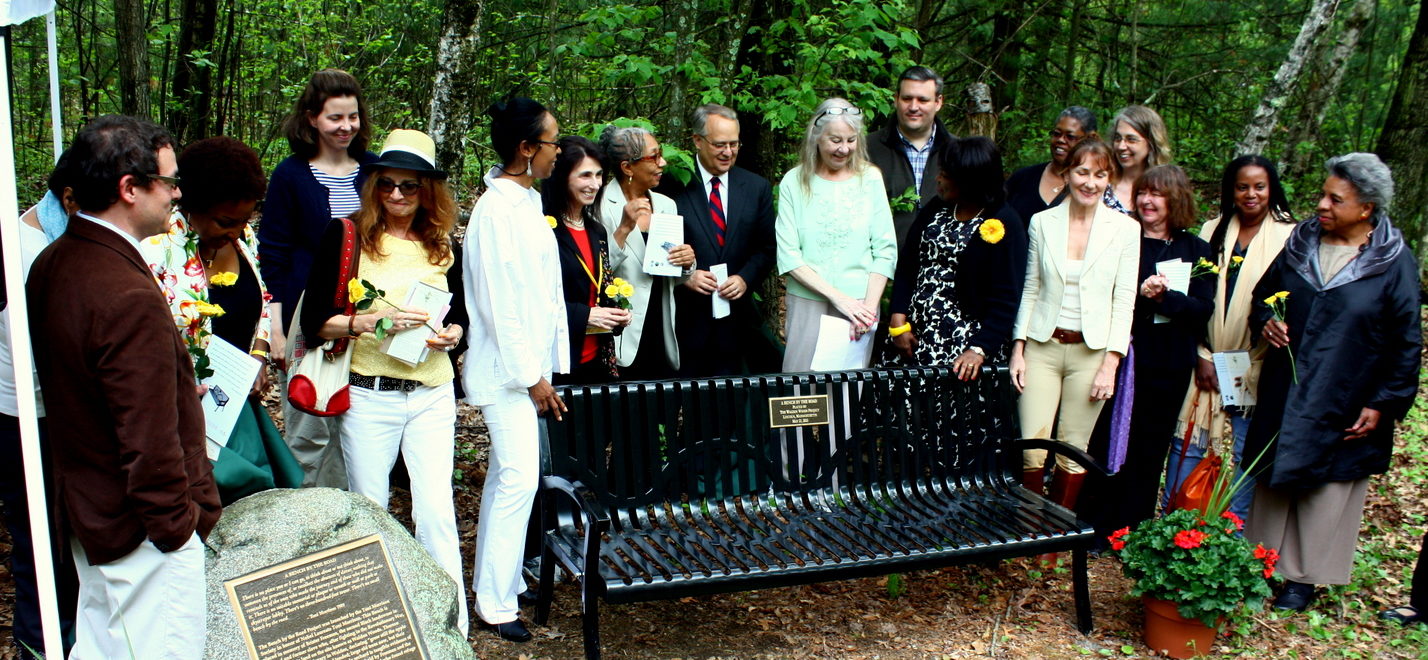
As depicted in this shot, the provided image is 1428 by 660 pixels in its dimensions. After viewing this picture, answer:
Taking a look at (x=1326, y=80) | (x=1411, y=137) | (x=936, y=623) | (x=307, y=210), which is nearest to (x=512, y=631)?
(x=936, y=623)

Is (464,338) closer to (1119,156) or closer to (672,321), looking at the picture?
(672,321)

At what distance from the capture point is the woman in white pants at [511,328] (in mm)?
3857

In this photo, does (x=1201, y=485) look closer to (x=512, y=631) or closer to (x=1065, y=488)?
(x=1065, y=488)

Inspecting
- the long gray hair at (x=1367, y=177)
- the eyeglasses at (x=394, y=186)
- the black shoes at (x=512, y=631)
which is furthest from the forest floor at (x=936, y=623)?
the long gray hair at (x=1367, y=177)

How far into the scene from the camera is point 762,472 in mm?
4621

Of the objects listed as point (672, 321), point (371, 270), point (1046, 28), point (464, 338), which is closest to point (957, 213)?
point (672, 321)

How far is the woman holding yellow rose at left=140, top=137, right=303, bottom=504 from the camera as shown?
344 cm

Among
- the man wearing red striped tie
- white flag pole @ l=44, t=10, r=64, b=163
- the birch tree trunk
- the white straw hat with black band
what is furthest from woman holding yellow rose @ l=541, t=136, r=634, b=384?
the birch tree trunk

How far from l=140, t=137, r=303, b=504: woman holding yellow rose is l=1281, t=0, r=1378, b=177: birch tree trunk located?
8120 mm

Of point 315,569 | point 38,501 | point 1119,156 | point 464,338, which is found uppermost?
point 1119,156

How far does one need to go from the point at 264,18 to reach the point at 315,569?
25.9 feet

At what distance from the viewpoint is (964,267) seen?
4.95 meters

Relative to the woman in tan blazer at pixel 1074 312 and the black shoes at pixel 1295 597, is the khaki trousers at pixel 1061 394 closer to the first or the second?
the woman in tan blazer at pixel 1074 312

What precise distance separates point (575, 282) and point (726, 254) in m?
0.99
